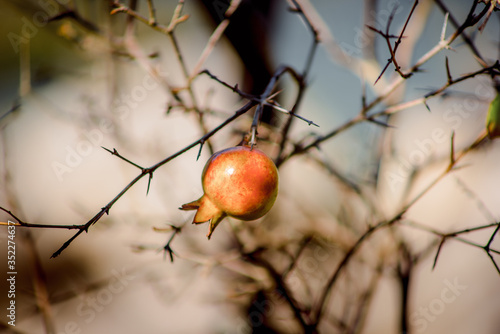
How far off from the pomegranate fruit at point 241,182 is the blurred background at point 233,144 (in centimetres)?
19

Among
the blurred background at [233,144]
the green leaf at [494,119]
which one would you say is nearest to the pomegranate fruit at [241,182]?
the blurred background at [233,144]

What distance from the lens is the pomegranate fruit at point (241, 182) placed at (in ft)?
1.54

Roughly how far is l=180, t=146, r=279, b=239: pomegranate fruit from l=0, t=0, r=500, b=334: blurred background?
0.63ft

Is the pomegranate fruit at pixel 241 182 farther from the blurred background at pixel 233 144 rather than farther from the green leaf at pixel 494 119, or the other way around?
the green leaf at pixel 494 119

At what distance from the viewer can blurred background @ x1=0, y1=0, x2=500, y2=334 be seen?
88 cm

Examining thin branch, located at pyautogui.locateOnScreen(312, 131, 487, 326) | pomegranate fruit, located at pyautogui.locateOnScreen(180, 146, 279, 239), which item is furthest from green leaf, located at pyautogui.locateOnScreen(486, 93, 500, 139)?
pomegranate fruit, located at pyautogui.locateOnScreen(180, 146, 279, 239)

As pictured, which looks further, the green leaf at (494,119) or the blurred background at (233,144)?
the blurred background at (233,144)

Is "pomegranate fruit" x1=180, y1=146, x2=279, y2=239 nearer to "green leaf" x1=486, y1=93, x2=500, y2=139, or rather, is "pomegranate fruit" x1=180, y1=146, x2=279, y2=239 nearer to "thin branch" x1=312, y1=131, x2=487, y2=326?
"thin branch" x1=312, y1=131, x2=487, y2=326

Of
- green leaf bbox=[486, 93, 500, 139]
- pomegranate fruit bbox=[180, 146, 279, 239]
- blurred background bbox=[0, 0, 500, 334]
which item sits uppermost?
green leaf bbox=[486, 93, 500, 139]

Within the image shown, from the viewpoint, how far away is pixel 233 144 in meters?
1.17

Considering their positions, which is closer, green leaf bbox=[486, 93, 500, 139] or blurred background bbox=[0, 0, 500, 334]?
green leaf bbox=[486, 93, 500, 139]

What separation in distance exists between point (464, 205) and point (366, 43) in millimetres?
960

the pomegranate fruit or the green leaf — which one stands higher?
the green leaf

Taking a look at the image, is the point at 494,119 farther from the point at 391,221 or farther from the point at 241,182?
the point at 241,182
